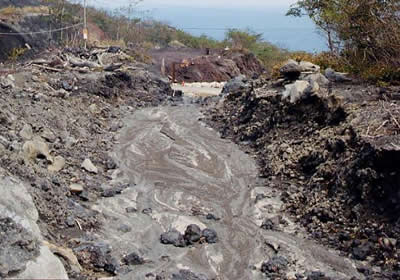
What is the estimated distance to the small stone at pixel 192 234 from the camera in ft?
22.6

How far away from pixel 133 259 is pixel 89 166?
142 inches

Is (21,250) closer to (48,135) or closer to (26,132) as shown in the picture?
(26,132)

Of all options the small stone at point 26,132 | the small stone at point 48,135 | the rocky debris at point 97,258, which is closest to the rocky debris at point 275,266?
the rocky debris at point 97,258

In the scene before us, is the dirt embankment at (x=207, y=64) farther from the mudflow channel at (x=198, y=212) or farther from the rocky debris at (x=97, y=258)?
the rocky debris at (x=97, y=258)

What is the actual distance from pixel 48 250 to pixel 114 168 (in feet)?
16.1

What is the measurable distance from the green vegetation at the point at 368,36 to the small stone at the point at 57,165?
23.8 feet

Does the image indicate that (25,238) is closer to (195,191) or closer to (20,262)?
(20,262)

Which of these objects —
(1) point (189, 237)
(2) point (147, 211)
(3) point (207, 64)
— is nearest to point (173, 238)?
(1) point (189, 237)

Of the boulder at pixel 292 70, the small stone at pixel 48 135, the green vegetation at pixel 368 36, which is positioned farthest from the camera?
the boulder at pixel 292 70

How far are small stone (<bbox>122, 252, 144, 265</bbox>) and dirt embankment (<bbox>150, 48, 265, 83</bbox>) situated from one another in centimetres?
1929

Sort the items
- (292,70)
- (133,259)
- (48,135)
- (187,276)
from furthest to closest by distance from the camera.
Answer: (292,70)
(48,135)
(133,259)
(187,276)

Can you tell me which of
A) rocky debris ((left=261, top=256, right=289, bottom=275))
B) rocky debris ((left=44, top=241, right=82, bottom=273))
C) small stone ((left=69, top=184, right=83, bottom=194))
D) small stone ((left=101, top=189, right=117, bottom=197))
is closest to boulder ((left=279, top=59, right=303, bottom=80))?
small stone ((left=101, top=189, right=117, bottom=197))

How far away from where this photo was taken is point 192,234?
22.8 ft

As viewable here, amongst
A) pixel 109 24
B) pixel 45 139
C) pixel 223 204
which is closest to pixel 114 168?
pixel 45 139
